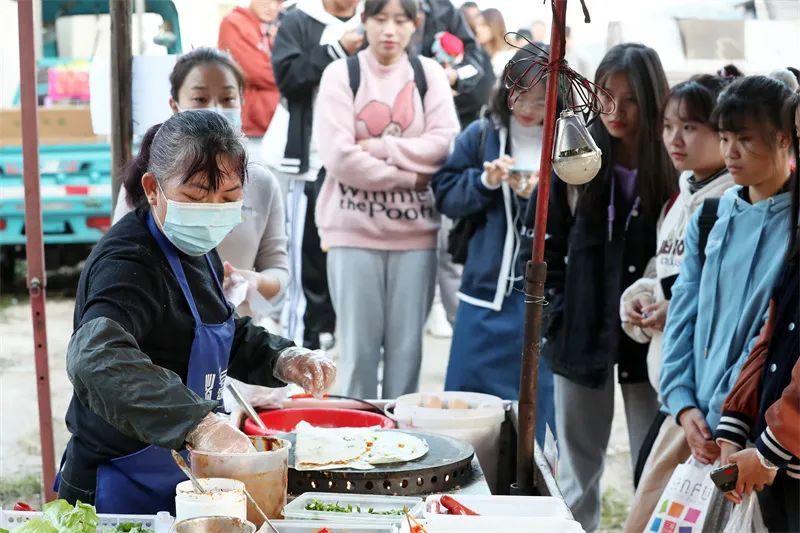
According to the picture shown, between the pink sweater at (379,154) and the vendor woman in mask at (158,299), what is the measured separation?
2.19 metres

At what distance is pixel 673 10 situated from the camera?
780cm

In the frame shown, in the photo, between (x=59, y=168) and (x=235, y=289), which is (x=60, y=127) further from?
(x=235, y=289)

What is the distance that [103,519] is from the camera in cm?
194

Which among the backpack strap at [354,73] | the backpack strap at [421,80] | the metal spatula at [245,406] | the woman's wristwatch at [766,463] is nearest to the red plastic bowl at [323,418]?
the metal spatula at [245,406]

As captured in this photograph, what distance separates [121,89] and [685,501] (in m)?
2.35

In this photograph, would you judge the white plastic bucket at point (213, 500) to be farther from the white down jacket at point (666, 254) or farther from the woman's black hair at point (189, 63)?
the woman's black hair at point (189, 63)

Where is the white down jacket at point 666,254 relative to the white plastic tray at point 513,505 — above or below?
above

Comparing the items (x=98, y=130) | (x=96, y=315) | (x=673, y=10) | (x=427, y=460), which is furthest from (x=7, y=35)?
(x=673, y=10)

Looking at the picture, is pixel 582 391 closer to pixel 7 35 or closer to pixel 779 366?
pixel 779 366

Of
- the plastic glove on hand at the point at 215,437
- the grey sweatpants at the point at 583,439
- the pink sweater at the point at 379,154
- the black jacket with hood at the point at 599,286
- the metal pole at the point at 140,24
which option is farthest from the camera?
the pink sweater at the point at 379,154

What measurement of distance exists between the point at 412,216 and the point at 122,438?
8.53 ft

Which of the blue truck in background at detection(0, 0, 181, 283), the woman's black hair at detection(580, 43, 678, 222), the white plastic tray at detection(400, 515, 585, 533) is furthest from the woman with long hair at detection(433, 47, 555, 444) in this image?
the blue truck in background at detection(0, 0, 181, 283)

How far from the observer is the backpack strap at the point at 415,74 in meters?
4.54

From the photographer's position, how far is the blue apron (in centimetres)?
209
